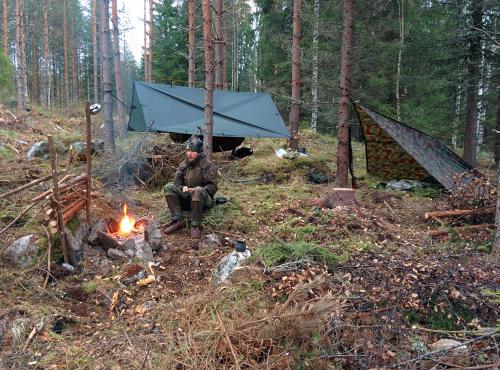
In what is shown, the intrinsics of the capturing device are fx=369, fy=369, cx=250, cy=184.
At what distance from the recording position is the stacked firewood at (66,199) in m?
3.73

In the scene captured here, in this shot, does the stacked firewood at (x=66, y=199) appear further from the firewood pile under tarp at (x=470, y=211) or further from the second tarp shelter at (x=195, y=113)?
the firewood pile under tarp at (x=470, y=211)

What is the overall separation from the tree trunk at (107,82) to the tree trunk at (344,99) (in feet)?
16.9

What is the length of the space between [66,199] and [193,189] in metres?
1.53

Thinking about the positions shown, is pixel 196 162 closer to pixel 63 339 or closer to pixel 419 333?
pixel 63 339

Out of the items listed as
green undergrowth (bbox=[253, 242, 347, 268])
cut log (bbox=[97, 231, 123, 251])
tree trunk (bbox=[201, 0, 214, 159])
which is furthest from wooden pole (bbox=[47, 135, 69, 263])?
tree trunk (bbox=[201, 0, 214, 159])

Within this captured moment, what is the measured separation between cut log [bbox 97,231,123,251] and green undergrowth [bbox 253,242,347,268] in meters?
1.69

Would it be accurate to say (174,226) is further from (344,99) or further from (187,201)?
(344,99)

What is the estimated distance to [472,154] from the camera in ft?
33.9

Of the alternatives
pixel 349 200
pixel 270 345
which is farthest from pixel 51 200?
pixel 349 200

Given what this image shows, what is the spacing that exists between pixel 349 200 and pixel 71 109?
2145 cm

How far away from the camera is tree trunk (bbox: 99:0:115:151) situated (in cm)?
862

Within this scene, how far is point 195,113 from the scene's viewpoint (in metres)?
8.77

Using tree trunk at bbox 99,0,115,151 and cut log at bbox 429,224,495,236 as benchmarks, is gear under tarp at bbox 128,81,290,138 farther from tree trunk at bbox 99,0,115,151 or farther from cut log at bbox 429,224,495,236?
cut log at bbox 429,224,495,236

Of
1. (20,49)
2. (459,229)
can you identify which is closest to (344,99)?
(459,229)
